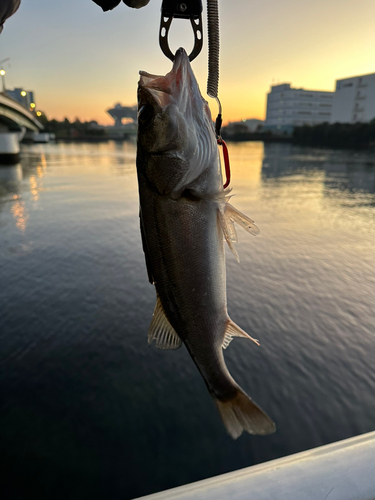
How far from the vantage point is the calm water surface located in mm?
4398

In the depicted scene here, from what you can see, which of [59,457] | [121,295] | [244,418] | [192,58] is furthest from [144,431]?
[192,58]

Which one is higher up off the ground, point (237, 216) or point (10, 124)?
point (10, 124)

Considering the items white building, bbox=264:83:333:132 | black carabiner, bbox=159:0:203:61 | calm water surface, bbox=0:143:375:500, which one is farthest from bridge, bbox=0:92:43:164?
white building, bbox=264:83:333:132

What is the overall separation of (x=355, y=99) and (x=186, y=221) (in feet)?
381

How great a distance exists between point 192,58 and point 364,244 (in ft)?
41.6

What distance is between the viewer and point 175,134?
186 centimetres

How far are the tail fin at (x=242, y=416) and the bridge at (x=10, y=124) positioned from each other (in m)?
41.3

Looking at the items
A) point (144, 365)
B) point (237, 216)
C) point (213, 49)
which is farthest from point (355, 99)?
point (237, 216)

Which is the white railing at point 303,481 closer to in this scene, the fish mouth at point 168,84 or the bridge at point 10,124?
the fish mouth at point 168,84

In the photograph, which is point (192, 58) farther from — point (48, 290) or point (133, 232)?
point (133, 232)

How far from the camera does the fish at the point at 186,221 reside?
1.85 meters

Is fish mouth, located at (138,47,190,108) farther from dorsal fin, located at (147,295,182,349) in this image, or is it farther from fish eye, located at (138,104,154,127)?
dorsal fin, located at (147,295,182,349)

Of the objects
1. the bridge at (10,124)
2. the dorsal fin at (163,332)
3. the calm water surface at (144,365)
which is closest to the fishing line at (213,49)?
the dorsal fin at (163,332)

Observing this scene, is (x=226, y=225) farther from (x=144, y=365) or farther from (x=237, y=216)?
(x=144, y=365)
